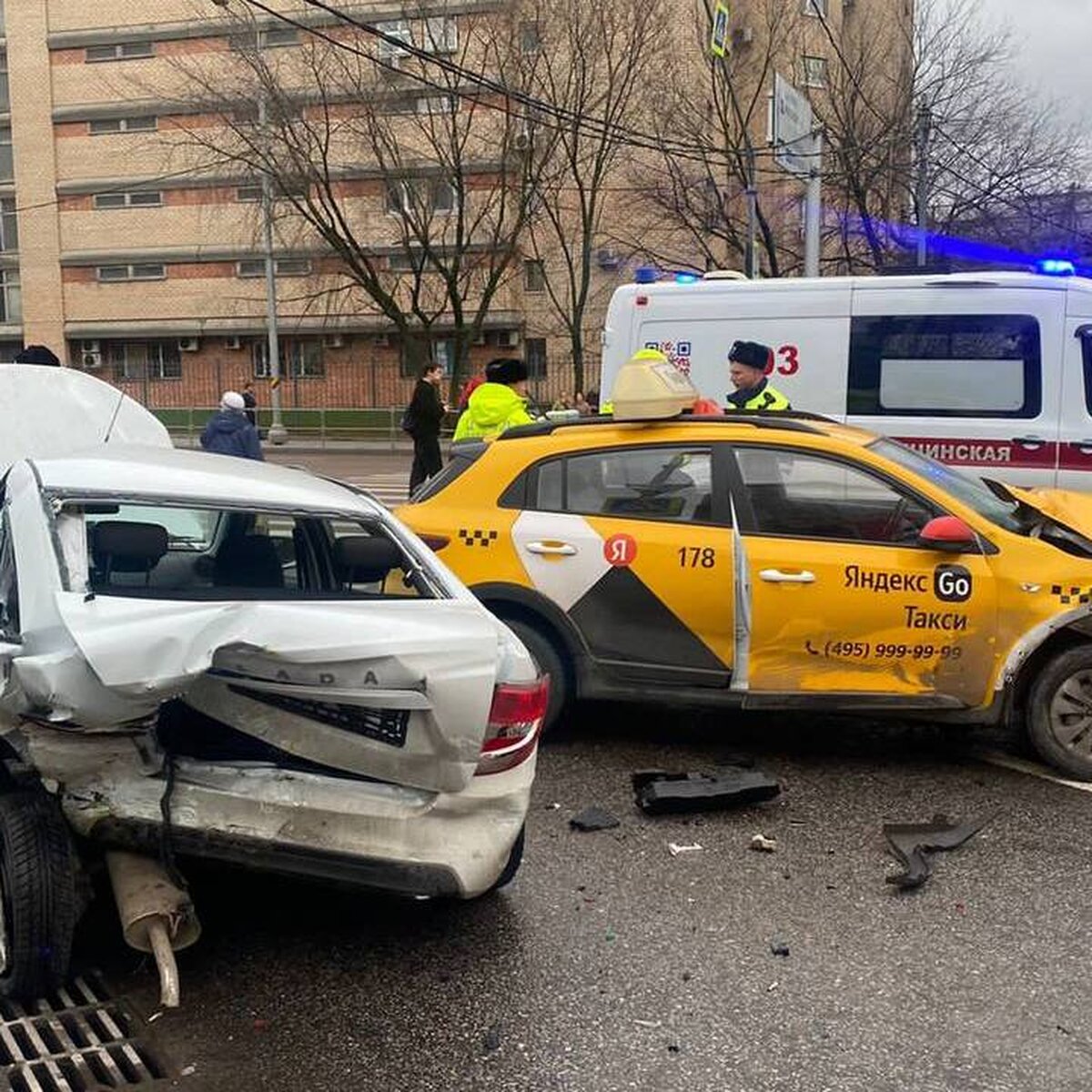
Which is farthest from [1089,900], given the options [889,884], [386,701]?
[386,701]

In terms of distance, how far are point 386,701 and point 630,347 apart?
7.44 meters

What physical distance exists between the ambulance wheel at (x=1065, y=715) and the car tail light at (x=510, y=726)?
276 cm

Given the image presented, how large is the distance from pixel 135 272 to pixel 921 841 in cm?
3852

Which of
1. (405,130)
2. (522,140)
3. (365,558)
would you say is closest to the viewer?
(365,558)

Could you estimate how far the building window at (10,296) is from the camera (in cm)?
4100

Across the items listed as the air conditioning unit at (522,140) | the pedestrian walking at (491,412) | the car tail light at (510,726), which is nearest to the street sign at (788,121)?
the air conditioning unit at (522,140)

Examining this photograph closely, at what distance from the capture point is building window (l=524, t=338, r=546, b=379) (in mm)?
35062

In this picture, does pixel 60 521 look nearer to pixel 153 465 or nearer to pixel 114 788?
pixel 153 465

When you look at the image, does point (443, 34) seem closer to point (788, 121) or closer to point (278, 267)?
point (278, 267)

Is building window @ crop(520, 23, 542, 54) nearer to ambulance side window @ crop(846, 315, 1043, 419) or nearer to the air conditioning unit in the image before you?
the air conditioning unit

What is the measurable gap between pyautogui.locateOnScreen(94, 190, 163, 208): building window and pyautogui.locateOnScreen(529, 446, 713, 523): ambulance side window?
119ft

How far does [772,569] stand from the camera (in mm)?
5340

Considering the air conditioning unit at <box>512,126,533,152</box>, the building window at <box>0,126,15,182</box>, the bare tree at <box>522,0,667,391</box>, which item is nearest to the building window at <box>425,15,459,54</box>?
the bare tree at <box>522,0,667,391</box>

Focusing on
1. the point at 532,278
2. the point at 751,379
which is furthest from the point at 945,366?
the point at 532,278
